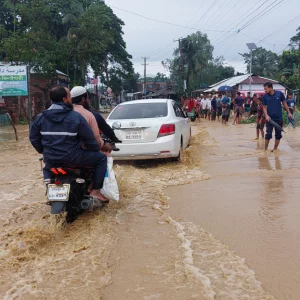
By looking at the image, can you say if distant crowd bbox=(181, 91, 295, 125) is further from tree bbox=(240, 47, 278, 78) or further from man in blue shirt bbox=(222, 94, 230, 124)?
tree bbox=(240, 47, 278, 78)

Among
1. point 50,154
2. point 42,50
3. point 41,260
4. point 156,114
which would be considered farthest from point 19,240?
point 42,50

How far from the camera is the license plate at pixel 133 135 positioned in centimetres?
812

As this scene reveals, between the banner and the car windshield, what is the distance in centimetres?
885

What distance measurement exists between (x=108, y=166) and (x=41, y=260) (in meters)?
1.59

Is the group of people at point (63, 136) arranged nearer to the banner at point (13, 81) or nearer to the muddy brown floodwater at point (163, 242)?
the muddy brown floodwater at point (163, 242)

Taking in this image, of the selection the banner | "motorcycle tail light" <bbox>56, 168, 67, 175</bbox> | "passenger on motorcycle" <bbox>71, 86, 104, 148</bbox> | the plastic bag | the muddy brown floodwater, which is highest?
the banner

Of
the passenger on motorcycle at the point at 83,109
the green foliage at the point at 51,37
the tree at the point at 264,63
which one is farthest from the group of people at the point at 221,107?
the tree at the point at 264,63

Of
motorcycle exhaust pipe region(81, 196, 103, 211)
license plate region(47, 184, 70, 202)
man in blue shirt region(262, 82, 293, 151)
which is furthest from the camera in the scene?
man in blue shirt region(262, 82, 293, 151)

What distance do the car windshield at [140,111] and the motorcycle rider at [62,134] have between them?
395 centimetres

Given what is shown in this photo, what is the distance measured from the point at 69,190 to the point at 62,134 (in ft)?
2.01

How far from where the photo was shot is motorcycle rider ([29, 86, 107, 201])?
451 centimetres

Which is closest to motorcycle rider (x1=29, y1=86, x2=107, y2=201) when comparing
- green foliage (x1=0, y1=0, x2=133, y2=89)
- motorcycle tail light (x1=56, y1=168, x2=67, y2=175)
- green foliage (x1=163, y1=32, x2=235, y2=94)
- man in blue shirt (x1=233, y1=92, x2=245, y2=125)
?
motorcycle tail light (x1=56, y1=168, x2=67, y2=175)

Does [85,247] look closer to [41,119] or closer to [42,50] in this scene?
[41,119]

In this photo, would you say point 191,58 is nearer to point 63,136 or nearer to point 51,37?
point 51,37
